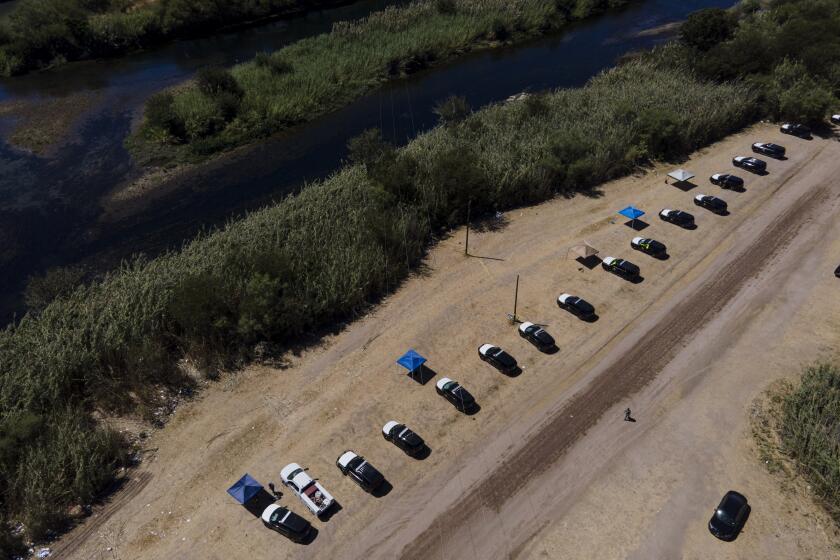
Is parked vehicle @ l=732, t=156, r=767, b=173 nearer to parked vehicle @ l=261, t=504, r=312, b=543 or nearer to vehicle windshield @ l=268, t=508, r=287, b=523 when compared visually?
parked vehicle @ l=261, t=504, r=312, b=543

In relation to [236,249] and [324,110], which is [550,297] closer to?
[236,249]

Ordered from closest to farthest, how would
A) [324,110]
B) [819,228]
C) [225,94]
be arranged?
[819,228] < [225,94] < [324,110]

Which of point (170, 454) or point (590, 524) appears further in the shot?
point (170, 454)

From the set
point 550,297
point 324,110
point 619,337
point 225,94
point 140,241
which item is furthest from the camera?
point 324,110

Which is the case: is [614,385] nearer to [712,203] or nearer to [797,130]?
[712,203]

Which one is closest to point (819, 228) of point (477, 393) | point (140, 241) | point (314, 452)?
point (477, 393)

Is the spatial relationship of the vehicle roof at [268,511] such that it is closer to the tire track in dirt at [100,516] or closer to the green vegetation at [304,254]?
the tire track in dirt at [100,516]
